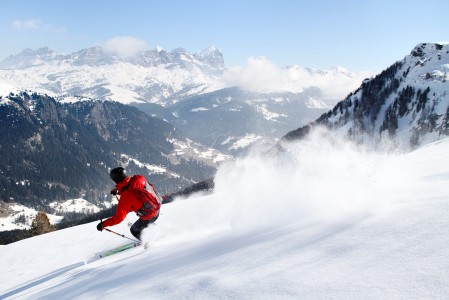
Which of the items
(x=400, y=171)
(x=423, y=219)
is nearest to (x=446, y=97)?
(x=400, y=171)

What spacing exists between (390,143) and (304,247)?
412 feet

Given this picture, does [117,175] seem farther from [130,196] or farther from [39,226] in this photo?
[39,226]

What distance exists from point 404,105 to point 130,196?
13246cm

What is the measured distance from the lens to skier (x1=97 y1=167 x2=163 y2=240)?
408 inches

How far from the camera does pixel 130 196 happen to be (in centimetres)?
1049

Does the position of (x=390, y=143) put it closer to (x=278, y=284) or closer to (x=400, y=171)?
A: (x=400, y=171)

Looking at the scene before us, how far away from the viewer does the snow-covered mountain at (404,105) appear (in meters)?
107

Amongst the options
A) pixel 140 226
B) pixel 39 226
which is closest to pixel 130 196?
pixel 140 226

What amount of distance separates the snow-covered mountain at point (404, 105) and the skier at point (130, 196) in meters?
107

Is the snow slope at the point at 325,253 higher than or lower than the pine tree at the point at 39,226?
higher

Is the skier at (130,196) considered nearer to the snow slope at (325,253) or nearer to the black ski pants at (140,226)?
the black ski pants at (140,226)

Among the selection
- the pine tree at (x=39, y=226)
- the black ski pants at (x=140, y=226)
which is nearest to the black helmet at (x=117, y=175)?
the black ski pants at (x=140, y=226)

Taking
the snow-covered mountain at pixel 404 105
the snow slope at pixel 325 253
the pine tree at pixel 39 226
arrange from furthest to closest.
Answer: the snow-covered mountain at pixel 404 105 → the pine tree at pixel 39 226 → the snow slope at pixel 325 253

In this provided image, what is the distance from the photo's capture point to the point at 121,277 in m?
7.29
